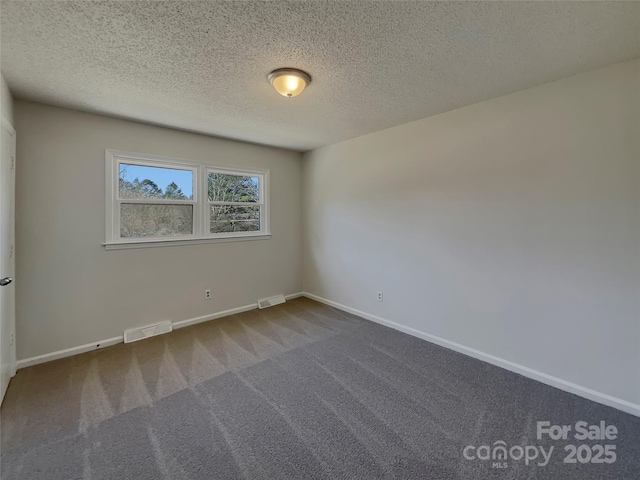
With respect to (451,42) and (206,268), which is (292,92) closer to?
(451,42)

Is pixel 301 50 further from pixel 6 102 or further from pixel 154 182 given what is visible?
pixel 154 182

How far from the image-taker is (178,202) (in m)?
3.52

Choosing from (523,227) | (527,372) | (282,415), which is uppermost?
(523,227)

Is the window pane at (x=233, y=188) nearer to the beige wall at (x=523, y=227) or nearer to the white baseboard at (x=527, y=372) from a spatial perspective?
the beige wall at (x=523, y=227)

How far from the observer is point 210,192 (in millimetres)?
3832

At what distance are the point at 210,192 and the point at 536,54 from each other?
3.61m

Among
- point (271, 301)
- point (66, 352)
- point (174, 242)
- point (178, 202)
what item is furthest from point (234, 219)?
point (66, 352)

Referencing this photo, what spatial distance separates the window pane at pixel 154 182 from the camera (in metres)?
3.17

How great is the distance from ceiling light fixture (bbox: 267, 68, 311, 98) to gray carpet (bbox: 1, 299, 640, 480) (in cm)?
238

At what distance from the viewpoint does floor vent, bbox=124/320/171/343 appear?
311 cm

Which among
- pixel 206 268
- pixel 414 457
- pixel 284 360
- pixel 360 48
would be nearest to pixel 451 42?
Result: pixel 360 48

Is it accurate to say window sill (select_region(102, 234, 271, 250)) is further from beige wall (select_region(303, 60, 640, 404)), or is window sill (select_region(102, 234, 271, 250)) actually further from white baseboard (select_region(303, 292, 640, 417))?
white baseboard (select_region(303, 292, 640, 417))

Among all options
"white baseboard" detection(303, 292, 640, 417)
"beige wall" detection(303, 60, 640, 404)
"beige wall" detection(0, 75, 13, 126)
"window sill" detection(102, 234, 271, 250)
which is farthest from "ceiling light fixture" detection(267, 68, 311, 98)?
"white baseboard" detection(303, 292, 640, 417)

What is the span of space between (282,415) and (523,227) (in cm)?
250
